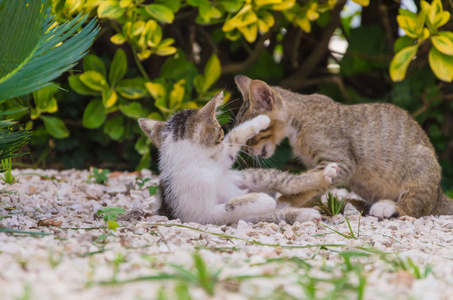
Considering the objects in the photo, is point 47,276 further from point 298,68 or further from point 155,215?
point 298,68

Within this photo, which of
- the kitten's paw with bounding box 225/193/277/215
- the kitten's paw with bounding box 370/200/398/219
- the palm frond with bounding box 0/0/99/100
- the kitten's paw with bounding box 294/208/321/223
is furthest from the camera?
the kitten's paw with bounding box 370/200/398/219

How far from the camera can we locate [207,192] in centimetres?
293

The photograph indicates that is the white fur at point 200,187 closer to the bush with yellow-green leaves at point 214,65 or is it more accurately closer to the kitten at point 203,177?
the kitten at point 203,177

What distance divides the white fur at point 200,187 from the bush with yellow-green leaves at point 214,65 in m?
1.28

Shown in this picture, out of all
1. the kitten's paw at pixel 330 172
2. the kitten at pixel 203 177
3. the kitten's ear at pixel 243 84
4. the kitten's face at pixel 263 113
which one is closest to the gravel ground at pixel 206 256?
the kitten at pixel 203 177

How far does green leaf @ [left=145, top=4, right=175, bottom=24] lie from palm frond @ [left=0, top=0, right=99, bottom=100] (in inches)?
49.1

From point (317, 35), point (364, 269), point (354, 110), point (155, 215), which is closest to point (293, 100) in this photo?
point (354, 110)

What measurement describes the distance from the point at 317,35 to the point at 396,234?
399cm

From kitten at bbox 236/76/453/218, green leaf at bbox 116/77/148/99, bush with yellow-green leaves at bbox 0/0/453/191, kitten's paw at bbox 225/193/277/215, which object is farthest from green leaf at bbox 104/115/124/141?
kitten's paw at bbox 225/193/277/215

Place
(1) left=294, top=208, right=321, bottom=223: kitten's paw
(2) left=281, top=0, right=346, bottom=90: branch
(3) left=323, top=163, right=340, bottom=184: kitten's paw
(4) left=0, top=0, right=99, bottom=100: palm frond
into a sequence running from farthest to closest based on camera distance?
(2) left=281, top=0, right=346, bottom=90: branch
(3) left=323, top=163, right=340, bottom=184: kitten's paw
(1) left=294, top=208, right=321, bottom=223: kitten's paw
(4) left=0, top=0, right=99, bottom=100: palm frond

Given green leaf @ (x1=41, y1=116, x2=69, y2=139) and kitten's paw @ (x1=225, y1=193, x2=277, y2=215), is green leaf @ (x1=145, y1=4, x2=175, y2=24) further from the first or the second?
kitten's paw @ (x1=225, y1=193, x2=277, y2=215)

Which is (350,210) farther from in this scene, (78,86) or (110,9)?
(78,86)

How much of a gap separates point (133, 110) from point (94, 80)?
0.42 metres

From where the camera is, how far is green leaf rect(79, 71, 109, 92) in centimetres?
438
